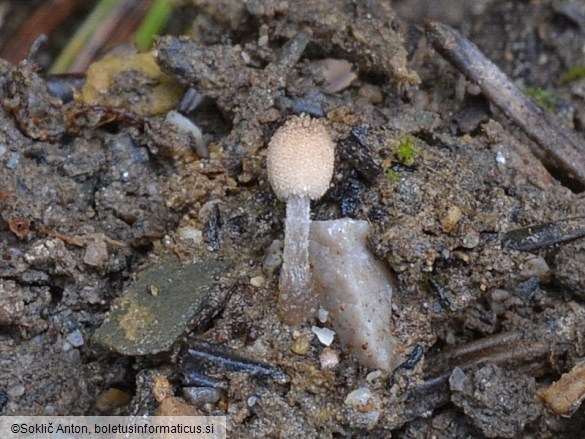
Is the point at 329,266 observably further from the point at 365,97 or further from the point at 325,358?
the point at 365,97

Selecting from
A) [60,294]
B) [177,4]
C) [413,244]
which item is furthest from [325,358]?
[177,4]

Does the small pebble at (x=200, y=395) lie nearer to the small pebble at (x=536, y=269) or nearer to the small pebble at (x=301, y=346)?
the small pebble at (x=301, y=346)

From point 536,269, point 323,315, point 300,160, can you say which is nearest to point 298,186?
point 300,160

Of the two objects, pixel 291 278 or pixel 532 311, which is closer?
pixel 291 278

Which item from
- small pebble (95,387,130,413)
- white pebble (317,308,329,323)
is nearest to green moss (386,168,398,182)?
white pebble (317,308,329,323)

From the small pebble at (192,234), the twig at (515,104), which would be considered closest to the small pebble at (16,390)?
the small pebble at (192,234)

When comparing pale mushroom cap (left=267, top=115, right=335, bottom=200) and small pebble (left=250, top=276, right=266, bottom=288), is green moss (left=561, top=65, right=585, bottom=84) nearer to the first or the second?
pale mushroom cap (left=267, top=115, right=335, bottom=200)
